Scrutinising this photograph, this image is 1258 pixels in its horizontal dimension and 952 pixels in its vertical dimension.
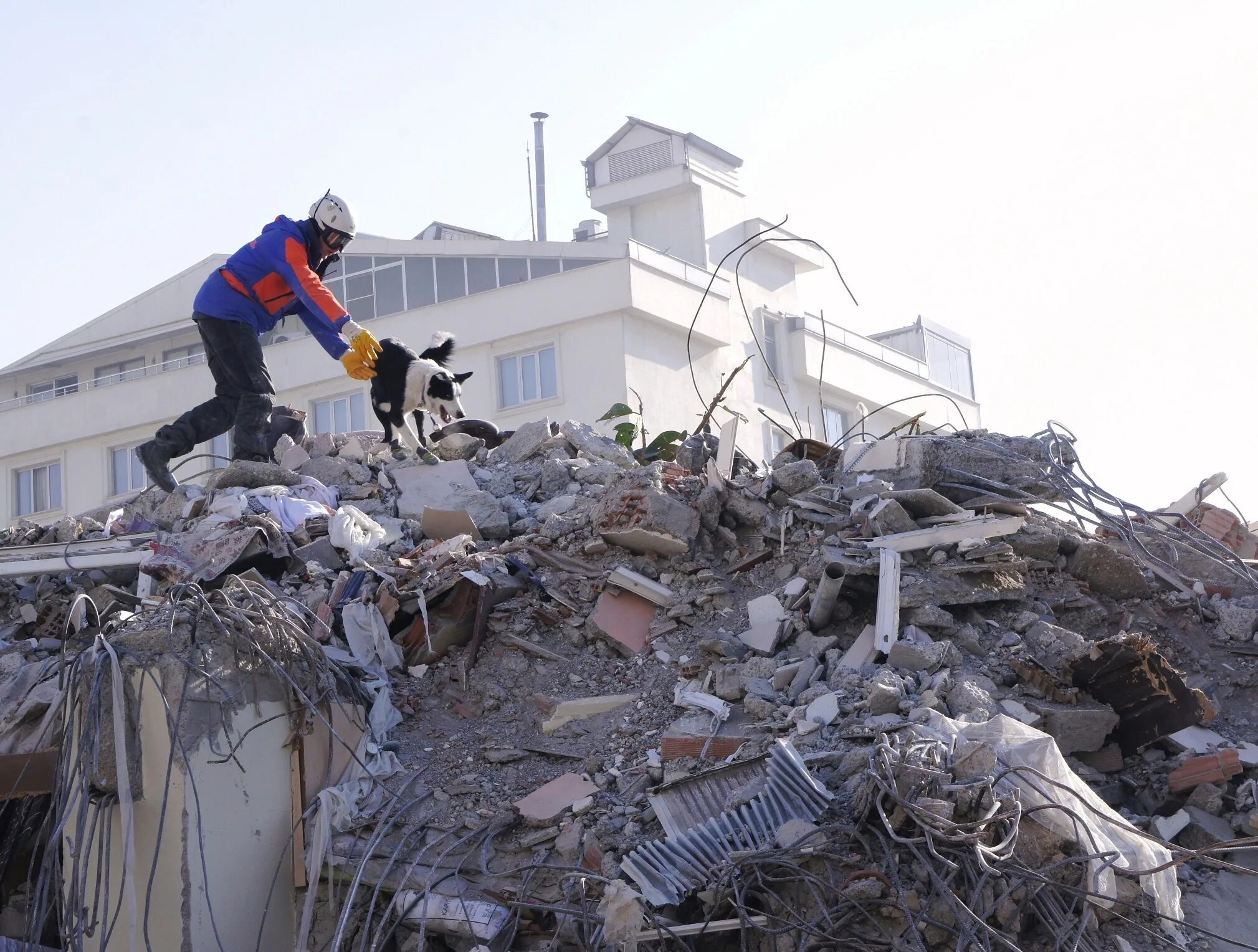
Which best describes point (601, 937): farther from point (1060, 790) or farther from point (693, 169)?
point (693, 169)

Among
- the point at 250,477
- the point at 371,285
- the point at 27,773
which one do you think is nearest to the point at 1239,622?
the point at 27,773

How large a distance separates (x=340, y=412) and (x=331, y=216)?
16.8m

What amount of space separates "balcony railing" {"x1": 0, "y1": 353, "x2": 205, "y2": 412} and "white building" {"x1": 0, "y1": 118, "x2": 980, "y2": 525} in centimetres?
5

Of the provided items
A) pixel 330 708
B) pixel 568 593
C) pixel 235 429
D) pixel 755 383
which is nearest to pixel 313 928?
pixel 330 708

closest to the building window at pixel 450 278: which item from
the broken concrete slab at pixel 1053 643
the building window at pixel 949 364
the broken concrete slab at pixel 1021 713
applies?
the building window at pixel 949 364

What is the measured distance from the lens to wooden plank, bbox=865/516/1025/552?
657 cm

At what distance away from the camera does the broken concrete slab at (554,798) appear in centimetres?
553

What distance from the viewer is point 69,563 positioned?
7832mm

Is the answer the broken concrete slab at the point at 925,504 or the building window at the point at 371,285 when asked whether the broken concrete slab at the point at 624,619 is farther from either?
the building window at the point at 371,285

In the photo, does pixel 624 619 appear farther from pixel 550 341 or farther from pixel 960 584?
pixel 550 341

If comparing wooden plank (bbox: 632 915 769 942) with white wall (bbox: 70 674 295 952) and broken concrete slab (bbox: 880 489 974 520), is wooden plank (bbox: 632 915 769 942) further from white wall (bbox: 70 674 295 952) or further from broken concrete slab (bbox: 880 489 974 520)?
broken concrete slab (bbox: 880 489 974 520)

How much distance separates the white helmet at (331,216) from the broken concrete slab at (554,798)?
4046 millimetres

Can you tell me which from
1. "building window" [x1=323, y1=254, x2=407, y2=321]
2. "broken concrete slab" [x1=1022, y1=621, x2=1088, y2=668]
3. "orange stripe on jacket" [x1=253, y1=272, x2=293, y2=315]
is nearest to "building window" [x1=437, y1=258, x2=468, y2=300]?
"building window" [x1=323, y1=254, x2=407, y2=321]

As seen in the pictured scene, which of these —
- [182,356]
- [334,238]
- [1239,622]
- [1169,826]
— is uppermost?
[182,356]
